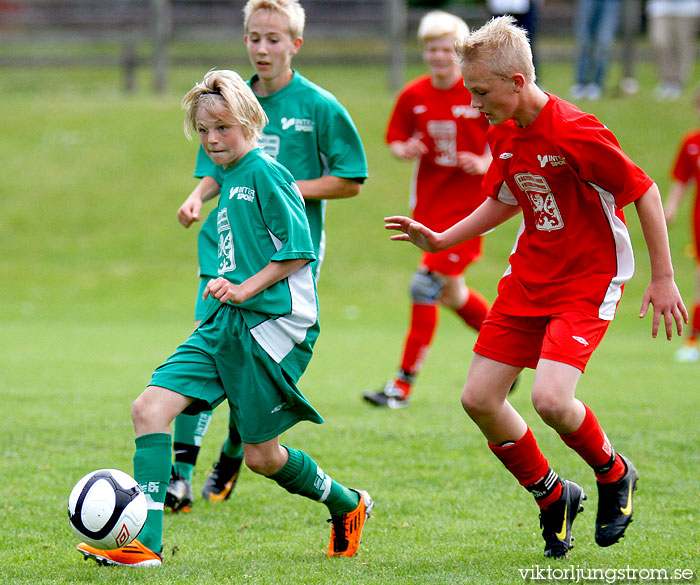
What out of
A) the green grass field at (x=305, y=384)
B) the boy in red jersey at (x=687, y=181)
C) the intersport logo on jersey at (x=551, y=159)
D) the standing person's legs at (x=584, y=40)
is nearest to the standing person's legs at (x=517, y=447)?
the green grass field at (x=305, y=384)

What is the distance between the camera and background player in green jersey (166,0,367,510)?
4.46 m

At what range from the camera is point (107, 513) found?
3330mm

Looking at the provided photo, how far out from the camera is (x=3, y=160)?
16906mm

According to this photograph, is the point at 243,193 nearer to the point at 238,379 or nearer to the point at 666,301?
the point at 238,379

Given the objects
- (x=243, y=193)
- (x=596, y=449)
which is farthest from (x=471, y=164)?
(x=596, y=449)

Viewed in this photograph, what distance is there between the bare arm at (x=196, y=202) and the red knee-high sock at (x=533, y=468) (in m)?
1.59

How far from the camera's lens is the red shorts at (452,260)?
664cm

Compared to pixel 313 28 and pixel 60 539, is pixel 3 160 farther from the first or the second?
pixel 60 539

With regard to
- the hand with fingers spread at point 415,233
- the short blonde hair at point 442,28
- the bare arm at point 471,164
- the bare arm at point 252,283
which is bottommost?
the bare arm at point 471,164

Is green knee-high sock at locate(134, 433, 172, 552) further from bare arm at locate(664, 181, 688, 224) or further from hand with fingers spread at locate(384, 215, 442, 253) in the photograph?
bare arm at locate(664, 181, 688, 224)

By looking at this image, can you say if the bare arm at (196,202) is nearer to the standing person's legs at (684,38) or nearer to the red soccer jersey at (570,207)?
the red soccer jersey at (570,207)

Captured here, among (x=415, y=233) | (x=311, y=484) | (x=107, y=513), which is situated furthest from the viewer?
(x=415, y=233)

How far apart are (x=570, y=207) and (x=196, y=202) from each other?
1650mm

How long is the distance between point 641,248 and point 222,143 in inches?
456
